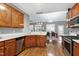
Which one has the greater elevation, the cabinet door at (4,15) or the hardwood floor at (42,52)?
the cabinet door at (4,15)

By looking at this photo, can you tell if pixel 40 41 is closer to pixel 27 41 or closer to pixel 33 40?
pixel 33 40

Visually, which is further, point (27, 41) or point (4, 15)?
point (27, 41)

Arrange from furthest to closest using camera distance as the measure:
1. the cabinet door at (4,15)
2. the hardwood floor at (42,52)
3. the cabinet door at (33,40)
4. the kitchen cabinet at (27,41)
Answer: the cabinet door at (33,40) → the kitchen cabinet at (27,41) → the hardwood floor at (42,52) → the cabinet door at (4,15)

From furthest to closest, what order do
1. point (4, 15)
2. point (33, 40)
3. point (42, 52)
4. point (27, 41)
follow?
point (33, 40)
point (27, 41)
point (42, 52)
point (4, 15)

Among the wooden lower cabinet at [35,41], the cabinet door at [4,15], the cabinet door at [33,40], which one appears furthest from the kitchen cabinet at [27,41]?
the cabinet door at [4,15]

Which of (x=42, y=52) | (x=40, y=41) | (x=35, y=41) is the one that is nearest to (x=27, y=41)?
(x=35, y=41)

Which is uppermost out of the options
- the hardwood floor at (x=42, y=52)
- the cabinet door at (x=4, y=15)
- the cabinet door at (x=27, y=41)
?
the cabinet door at (x=4, y=15)

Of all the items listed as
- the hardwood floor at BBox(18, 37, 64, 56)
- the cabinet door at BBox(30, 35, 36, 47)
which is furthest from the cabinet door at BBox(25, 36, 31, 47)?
the hardwood floor at BBox(18, 37, 64, 56)

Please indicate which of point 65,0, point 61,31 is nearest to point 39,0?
point 65,0

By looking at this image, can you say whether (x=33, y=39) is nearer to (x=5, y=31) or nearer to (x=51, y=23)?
(x=5, y=31)

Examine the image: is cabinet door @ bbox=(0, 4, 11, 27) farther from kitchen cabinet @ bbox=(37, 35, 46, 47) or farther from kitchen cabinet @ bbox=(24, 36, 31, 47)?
kitchen cabinet @ bbox=(37, 35, 46, 47)

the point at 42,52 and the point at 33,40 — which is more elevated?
the point at 33,40

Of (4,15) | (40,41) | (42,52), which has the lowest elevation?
(42,52)

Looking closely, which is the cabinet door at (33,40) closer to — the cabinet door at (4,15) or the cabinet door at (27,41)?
the cabinet door at (27,41)
